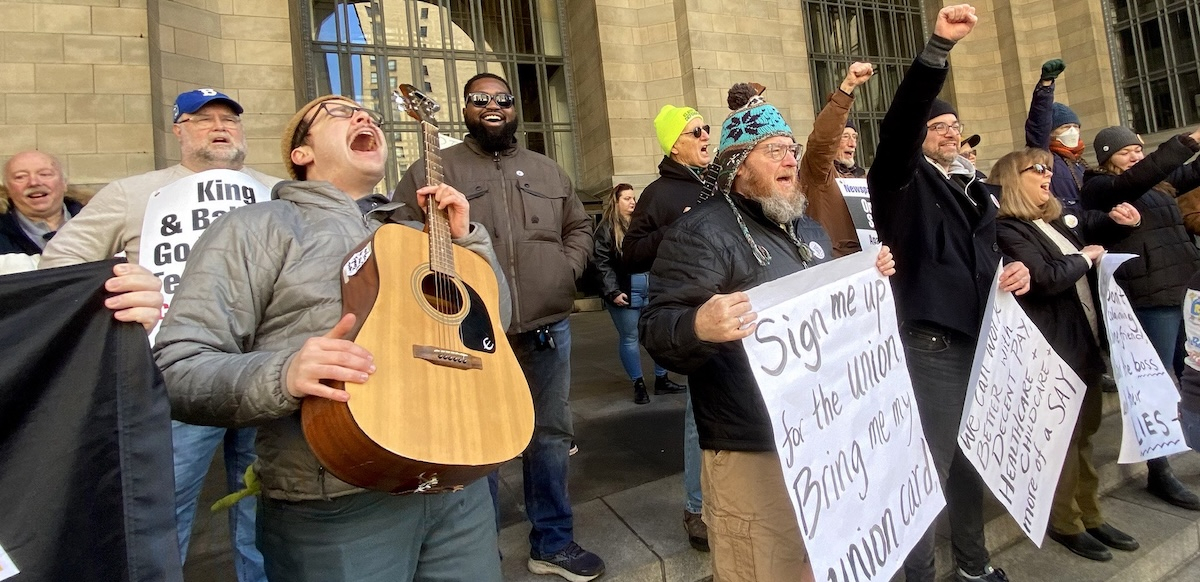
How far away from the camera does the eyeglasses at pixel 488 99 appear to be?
2.78 metres

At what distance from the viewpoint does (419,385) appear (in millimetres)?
1285

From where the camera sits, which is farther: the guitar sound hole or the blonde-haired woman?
the blonde-haired woman

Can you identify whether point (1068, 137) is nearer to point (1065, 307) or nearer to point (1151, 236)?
point (1151, 236)

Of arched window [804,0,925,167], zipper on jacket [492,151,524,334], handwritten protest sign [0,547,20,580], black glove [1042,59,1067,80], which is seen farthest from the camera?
arched window [804,0,925,167]

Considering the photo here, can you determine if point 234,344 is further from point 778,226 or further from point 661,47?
point 661,47

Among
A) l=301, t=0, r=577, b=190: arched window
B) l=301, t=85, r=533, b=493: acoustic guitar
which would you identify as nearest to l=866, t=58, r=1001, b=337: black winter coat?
l=301, t=85, r=533, b=493: acoustic guitar

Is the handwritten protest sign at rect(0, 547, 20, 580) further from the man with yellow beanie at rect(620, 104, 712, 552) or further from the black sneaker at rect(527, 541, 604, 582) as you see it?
the man with yellow beanie at rect(620, 104, 712, 552)

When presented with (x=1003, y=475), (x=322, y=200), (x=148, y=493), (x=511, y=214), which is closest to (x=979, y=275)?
(x=1003, y=475)

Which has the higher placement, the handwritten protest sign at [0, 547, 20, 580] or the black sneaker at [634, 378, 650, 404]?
the handwritten protest sign at [0, 547, 20, 580]

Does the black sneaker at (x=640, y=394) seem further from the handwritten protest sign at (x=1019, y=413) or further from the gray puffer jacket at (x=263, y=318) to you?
the gray puffer jacket at (x=263, y=318)

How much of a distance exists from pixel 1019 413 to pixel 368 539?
2.65 meters

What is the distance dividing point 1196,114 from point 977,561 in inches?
568

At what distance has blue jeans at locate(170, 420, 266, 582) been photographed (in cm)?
222

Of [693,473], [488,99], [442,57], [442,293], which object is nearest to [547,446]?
[693,473]
